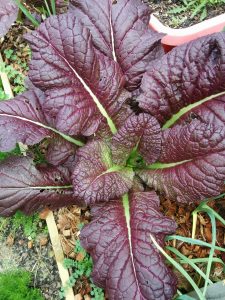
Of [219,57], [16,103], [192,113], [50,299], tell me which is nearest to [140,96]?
[192,113]

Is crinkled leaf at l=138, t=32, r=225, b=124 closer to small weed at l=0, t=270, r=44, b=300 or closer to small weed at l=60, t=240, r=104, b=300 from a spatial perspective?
small weed at l=60, t=240, r=104, b=300

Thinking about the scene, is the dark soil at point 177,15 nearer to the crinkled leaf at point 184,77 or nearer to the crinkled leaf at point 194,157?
the crinkled leaf at point 184,77

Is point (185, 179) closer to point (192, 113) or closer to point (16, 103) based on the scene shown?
point (192, 113)

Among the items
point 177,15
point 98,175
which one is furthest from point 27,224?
point 177,15

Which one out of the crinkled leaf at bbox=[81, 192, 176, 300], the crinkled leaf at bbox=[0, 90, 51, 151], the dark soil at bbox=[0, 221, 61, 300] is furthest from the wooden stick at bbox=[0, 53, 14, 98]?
the crinkled leaf at bbox=[81, 192, 176, 300]

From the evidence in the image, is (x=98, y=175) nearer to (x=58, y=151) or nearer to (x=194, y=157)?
(x=58, y=151)

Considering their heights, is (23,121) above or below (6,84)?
below
